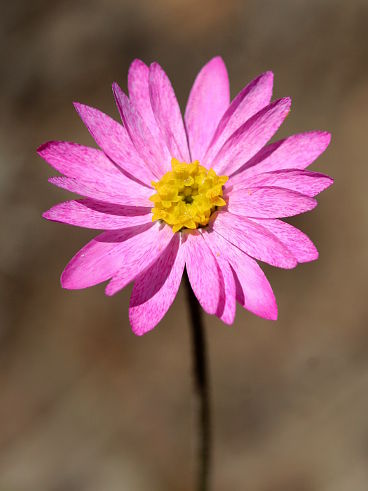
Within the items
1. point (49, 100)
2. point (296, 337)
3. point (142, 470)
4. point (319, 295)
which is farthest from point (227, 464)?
point (49, 100)

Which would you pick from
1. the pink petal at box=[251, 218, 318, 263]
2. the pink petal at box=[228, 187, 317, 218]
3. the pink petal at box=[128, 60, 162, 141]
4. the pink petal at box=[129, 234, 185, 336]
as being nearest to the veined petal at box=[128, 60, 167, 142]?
the pink petal at box=[128, 60, 162, 141]

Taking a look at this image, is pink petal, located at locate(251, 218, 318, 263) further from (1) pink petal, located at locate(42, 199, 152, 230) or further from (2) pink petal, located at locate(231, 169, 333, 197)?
(1) pink petal, located at locate(42, 199, 152, 230)

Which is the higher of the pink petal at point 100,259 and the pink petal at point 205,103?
the pink petal at point 205,103

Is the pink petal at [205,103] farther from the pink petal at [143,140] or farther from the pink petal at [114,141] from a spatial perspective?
the pink petal at [114,141]

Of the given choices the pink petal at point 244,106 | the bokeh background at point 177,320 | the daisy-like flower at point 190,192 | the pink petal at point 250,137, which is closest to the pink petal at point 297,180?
the daisy-like flower at point 190,192

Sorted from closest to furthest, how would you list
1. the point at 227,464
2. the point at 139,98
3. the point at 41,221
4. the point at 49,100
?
1. the point at 139,98
2. the point at 227,464
3. the point at 41,221
4. the point at 49,100

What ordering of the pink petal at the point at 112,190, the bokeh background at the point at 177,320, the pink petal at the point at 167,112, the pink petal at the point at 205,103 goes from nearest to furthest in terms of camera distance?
1. the pink petal at the point at 112,190
2. the pink petal at the point at 167,112
3. the pink petal at the point at 205,103
4. the bokeh background at the point at 177,320

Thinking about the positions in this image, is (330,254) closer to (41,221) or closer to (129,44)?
(41,221)
